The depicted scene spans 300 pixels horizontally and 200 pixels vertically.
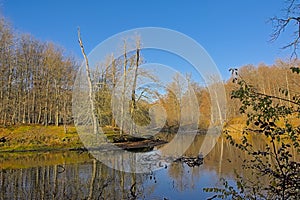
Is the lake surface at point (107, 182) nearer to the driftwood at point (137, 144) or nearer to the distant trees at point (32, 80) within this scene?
the driftwood at point (137, 144)

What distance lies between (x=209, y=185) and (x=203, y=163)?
3840 mm

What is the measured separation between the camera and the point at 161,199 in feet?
21.8

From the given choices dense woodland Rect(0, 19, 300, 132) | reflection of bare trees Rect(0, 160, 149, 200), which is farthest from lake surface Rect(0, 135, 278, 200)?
dense woodland Rect(0, 19, 300, 132)

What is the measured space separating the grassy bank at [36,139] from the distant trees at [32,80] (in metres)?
3.13

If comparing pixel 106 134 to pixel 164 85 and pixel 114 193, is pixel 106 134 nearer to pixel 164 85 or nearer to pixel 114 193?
pixel 164 85

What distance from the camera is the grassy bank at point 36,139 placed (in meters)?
18.8

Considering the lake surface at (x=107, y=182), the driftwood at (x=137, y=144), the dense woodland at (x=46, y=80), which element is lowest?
the lake surface at (x=107, y=182)

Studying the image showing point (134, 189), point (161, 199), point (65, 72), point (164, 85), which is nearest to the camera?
point (161, 199)

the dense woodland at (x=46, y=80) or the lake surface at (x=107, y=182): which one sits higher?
the dense woodland at (x=46, y=80)

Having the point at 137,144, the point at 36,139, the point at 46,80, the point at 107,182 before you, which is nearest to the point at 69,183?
the point at 107,182

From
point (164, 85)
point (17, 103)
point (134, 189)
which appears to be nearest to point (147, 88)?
point (164, 85)

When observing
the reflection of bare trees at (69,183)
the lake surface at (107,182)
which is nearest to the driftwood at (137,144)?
the lake surface at (107,182)

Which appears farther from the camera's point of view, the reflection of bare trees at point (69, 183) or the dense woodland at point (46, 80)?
the dense woodland at point (46, 80)

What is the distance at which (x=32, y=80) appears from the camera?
106 feet
